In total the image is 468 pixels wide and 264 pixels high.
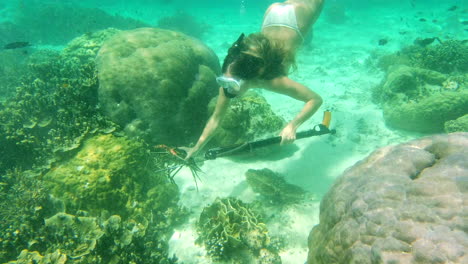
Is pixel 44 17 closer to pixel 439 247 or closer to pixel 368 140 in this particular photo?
pixel 368 140

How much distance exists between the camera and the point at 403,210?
227 centimetres

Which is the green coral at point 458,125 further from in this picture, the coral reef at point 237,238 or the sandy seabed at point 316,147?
the coral reef at point 237,238

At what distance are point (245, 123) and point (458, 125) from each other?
4.97 m

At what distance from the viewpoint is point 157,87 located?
556cm

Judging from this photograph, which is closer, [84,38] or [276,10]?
[276,10]


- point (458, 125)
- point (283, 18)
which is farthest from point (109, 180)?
point (458, 125)

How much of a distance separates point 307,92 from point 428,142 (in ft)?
6.08

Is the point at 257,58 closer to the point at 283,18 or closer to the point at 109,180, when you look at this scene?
the point at 283,18

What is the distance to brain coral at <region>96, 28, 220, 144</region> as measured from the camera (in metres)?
5.52

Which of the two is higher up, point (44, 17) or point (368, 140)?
point (44, 17)

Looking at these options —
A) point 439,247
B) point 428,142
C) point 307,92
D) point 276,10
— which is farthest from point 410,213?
point 276,10

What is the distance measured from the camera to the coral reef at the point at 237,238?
3.87 meters

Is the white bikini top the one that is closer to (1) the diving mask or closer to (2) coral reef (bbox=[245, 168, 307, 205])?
(1) the diving mask

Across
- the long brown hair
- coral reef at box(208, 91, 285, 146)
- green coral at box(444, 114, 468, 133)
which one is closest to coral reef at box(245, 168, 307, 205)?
coral reef at box(208, 91, 285, 146)
